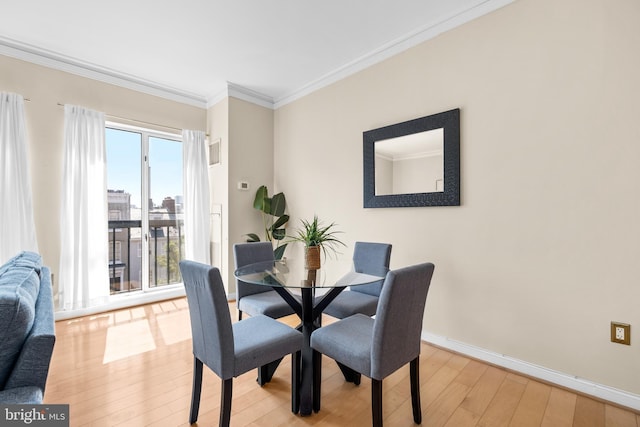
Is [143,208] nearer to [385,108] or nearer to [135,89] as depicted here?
[135,89]

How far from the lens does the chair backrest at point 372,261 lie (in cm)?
259

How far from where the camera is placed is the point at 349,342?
1665 mm

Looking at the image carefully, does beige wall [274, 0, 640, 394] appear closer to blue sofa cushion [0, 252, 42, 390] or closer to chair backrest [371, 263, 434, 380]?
chair backrest [371, 263, 434, 380]

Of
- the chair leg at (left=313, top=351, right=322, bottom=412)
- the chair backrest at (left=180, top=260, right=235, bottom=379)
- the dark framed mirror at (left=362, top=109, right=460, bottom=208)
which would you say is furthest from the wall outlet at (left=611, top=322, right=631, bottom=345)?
the chair backrest at (left=180, top=260, right=235, bottom=379)

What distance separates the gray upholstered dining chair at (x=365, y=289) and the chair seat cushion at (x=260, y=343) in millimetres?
643

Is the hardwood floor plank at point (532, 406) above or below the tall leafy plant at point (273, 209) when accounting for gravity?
below

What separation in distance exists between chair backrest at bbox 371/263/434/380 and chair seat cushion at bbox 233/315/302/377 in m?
0.50

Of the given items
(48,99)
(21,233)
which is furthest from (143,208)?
(48,99)

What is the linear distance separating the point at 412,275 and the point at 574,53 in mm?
1895

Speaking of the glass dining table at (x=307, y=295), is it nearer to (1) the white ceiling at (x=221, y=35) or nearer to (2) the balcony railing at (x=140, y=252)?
(1) the white ceiling at (x=221, y=35)

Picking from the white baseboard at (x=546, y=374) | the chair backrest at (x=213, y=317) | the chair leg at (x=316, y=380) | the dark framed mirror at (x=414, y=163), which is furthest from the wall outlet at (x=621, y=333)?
the chair backrest at (x=213, y=317)

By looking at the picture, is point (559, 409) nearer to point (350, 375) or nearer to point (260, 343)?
point (350, 375)

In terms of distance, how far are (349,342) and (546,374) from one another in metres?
1.55

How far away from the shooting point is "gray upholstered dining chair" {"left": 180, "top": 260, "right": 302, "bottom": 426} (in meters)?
1.49
